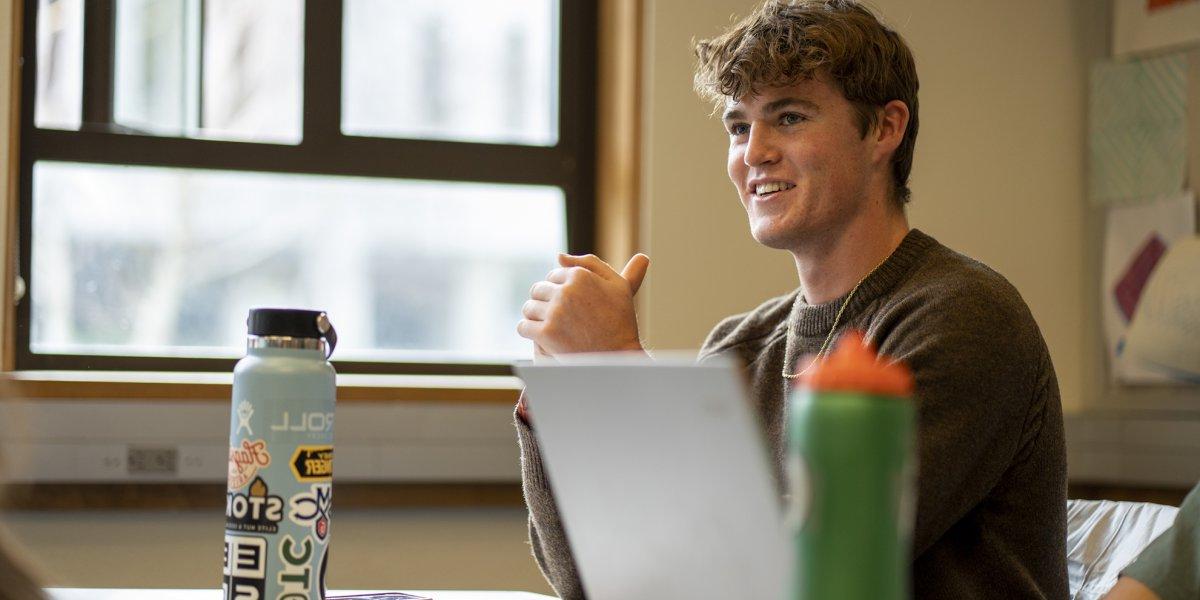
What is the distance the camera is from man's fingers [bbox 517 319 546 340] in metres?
1.26

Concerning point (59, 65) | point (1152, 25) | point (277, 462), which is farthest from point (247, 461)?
point (1152, 25)

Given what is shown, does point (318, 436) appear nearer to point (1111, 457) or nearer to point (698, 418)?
point (698, 418)

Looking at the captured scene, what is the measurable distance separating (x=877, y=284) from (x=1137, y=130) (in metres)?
1.71

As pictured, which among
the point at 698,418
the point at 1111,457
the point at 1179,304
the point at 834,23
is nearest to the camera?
the point at 698,418

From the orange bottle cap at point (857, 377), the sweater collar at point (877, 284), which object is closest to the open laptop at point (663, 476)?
the orange bottle cap at point (857, 377)

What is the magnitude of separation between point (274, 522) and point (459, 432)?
167cm

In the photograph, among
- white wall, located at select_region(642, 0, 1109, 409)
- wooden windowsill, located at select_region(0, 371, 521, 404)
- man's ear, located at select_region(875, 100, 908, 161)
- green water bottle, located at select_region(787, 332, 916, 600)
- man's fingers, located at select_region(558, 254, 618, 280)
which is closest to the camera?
green water bottle, located at select_region(787, 332, 916, 600)

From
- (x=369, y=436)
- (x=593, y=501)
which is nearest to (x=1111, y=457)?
(x=369, y=436)

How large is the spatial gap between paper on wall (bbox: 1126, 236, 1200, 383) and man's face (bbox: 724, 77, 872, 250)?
4.58 feet

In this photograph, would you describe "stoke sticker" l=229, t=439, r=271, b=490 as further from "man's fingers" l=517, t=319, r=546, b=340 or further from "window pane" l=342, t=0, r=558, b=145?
"window pane" l=342, t=0, r=558, b=145

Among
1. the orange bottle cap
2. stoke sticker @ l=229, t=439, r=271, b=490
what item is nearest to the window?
stoke sticker @ l=229, t=439, r=271, b=490

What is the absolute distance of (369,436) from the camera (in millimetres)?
2480

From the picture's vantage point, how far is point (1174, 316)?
8.78ft

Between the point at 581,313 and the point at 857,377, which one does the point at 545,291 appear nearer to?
the point at 581,313
